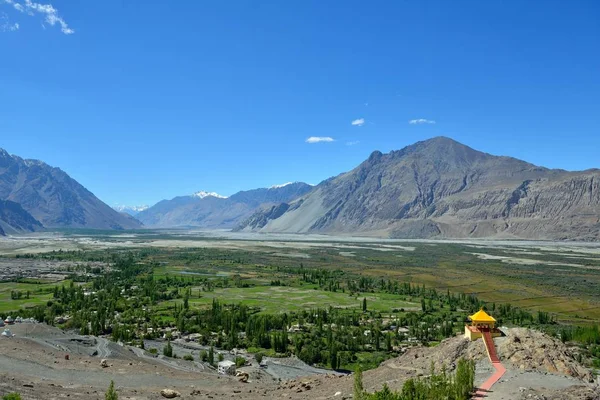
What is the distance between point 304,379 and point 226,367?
15.9 meters

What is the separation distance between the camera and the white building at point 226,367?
5050cm

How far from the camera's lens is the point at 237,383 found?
40.9 m

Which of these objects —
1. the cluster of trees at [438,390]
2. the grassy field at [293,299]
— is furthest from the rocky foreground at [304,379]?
the grassy field at [293,299]

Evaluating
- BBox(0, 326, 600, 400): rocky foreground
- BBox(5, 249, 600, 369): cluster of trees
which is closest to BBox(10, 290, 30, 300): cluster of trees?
BBox(5, 249, 600, 369): cluster of trees

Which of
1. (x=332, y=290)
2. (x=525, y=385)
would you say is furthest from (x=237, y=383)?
(x=332, y=290)

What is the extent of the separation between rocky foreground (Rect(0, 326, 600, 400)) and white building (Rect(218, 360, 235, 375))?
164 inches

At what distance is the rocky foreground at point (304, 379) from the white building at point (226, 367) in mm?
4173

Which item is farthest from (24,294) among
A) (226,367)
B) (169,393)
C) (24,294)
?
(169,393)

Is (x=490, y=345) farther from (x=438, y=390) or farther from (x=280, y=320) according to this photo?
(x=280, y=320)

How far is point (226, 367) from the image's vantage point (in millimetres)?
52188

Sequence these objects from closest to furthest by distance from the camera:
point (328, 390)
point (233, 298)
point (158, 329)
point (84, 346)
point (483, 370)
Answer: point (483, 370) < point (328, 390) < point (84, 346) < point (158, 329) < point (233, 298)

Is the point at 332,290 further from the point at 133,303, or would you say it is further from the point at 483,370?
the point at 483,370

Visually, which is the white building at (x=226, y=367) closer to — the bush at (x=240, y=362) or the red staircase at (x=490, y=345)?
the bush at (x=240, y=362)

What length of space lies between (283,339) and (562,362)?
37095 millimetres
